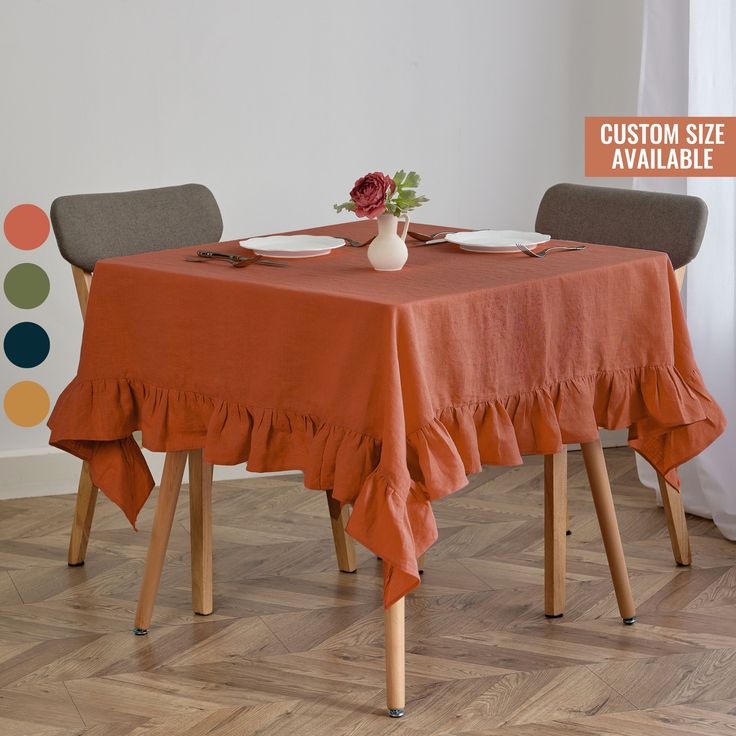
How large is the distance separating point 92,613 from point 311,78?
1604mm

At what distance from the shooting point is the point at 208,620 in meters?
2.44

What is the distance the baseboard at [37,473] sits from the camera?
10.7 ft

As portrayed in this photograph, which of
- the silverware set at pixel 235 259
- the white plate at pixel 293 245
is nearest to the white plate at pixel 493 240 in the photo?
the white plate at pixel 293 245

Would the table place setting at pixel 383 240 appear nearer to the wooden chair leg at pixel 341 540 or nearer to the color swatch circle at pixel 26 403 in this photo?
the wooden chair leg at pixel 341 540

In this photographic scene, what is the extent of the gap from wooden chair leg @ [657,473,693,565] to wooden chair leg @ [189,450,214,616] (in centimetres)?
100

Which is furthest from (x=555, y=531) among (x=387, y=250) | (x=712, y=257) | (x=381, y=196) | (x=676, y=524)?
(x=712, y=257)

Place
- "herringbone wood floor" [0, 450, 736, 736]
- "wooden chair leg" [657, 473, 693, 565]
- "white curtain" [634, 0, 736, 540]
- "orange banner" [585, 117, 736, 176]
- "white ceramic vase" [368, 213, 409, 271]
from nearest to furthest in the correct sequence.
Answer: "herringbone wood floor" [0, 450, 736, 736]
"white ceramic vase" [368, 213, 409, 271]
"wooden chair leg" [657, 473, 693, 565]
"white curtain" [634, 0, 736, 540]
"orange banner" [585, 117, 736, 176]

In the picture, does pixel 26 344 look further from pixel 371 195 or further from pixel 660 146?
pixel 660 146

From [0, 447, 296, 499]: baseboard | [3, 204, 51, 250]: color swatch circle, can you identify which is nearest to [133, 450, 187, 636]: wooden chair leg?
[0, 447, 296, 499]: baseboard

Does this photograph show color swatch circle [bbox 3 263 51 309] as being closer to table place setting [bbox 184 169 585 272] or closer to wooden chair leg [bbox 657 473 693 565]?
table place setting [bbox 184 169 585 272]

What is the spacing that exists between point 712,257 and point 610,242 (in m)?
0.39

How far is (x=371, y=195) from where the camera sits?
2.07 metres

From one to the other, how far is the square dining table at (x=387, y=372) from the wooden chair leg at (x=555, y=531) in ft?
0.46

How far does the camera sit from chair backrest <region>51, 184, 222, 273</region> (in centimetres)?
258
